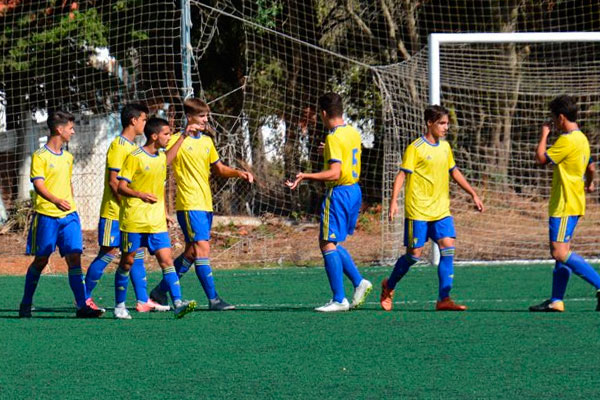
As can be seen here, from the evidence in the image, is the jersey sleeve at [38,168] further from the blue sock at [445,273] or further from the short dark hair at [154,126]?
the blue sock at [445,273]

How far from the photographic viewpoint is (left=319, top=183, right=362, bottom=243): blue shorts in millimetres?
8945

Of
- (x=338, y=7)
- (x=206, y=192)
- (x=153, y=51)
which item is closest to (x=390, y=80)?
(x=153, y=51)

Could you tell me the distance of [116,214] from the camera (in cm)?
911

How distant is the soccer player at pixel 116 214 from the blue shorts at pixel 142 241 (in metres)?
0.42

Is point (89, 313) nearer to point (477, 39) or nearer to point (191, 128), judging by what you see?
point (191, 128)

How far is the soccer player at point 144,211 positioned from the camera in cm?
857

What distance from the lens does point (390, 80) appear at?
51.2 ft

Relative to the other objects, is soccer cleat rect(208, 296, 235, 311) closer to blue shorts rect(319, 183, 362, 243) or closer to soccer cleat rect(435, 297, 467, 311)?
blue shorts rect(319, 183, 362, 243)

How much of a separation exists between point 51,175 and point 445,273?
327cm

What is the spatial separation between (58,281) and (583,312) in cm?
624

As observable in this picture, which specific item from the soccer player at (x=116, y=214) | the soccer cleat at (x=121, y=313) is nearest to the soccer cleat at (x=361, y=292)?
the soccer player at (x=116, y=214)

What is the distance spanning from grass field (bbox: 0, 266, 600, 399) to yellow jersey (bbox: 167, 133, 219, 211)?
0.91m

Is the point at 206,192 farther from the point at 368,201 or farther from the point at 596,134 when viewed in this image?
the point at 596,134

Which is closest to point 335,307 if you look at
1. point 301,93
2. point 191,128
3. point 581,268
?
point 191,128
